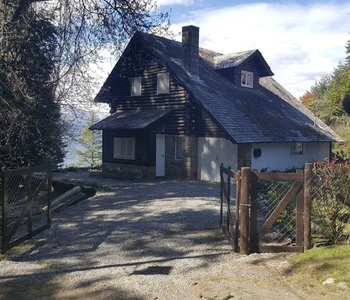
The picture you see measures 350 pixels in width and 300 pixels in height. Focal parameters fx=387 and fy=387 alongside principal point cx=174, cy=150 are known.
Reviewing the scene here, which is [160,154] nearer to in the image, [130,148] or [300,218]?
[130,148]

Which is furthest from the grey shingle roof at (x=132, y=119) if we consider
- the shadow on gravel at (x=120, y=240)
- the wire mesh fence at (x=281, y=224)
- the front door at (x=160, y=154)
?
the wire mesh fence at (x=281, y=224)

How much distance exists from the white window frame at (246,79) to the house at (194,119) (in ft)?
A: 0.21

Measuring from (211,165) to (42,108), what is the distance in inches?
385

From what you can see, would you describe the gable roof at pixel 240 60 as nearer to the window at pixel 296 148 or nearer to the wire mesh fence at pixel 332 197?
the window at pixel 296 148

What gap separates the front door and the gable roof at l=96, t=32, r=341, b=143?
11.0 ft

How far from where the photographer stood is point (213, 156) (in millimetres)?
20125

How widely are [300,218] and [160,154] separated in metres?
15.0

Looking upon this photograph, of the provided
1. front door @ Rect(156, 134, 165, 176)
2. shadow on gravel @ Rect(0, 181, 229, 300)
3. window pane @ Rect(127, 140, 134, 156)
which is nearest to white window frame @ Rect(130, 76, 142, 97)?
window pane @ Rect(127, 140, 134, 156)

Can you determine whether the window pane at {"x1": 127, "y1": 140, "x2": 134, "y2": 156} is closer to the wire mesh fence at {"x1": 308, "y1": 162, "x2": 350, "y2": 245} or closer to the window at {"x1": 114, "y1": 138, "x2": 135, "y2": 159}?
the window at {"x1": 114, "y1": 138, "x2": 135, "y2": 159}

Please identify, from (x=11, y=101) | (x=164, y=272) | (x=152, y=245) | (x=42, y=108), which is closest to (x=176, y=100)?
(x=42, y=108)

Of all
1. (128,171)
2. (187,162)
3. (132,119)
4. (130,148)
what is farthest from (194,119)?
(128,171)

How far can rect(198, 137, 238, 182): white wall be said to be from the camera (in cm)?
1952

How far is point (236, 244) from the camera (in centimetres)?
750

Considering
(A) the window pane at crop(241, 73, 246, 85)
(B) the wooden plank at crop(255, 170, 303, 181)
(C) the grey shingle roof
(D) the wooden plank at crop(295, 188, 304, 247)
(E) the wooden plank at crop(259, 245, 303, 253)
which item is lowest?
(E) the wooden plank at crop(259, 245, 303, 253)
